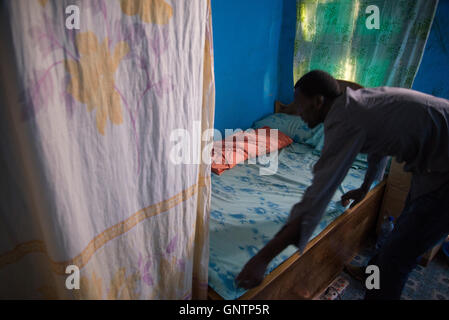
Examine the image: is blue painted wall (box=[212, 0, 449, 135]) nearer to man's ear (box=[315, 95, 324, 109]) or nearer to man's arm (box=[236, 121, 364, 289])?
man's ear (box=[315, 95, 324, 109])

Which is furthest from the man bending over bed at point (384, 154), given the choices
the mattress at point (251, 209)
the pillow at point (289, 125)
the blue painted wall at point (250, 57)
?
the blue painted wall at point (250, 57)

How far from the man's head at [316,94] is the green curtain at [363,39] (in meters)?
1.66

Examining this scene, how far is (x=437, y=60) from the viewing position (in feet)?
7.10

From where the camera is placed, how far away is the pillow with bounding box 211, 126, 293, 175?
224cm

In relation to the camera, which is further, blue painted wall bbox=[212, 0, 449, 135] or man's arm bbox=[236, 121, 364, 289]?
blue painted wall bbox=[212, 0, 449, 135]

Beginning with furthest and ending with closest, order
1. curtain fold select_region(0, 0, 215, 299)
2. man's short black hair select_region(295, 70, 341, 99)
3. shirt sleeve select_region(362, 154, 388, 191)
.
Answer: shirt sleeve select_region(362, 154, 388, 191) → man's short black hair select_region(295, 70, 341, 99) → curtain fold select_region(0, 0, 215, 299)

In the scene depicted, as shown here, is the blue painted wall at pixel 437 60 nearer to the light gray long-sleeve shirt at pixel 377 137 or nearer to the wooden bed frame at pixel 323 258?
the wooden bed frame at pixel 323 258

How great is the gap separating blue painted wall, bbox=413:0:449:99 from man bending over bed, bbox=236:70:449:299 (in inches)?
55.1

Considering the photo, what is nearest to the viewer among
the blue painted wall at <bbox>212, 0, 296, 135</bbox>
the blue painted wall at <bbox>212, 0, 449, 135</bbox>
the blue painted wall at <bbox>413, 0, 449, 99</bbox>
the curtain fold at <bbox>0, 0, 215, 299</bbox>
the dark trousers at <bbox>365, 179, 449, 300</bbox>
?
the curtain fold at <bbox>0, 0, 215, 299</bbox>

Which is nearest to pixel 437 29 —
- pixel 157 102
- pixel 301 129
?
pixel 301 129

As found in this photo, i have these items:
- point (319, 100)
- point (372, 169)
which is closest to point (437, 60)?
point (372, 169)

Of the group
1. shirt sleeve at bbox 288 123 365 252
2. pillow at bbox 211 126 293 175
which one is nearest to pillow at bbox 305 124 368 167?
pillow at bbox 211 126 293 175

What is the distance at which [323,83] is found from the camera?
1093mm

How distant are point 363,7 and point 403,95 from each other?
6.04ft
